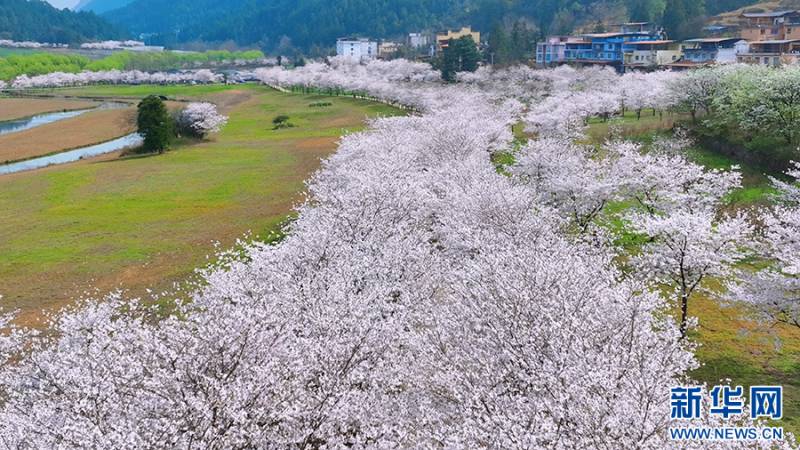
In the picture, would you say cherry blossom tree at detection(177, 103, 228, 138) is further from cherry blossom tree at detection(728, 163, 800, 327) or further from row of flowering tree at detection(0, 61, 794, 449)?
cherry blossom tree at detection(728, 163, 800, 327)

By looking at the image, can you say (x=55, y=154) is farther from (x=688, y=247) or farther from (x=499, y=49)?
(x=499, y=49)

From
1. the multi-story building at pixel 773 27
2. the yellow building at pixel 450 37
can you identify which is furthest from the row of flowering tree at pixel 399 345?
the yellow building at pixel 450 37

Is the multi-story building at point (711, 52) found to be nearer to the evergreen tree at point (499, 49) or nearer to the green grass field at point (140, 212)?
the evergreen tree at point (499, 49)

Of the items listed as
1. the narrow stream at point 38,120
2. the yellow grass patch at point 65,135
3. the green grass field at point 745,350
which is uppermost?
the narrow stream at point 38,120

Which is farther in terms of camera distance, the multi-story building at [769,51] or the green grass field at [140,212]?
the multi-story building at [769,51]

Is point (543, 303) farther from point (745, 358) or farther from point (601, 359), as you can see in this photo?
point (745, 358)
